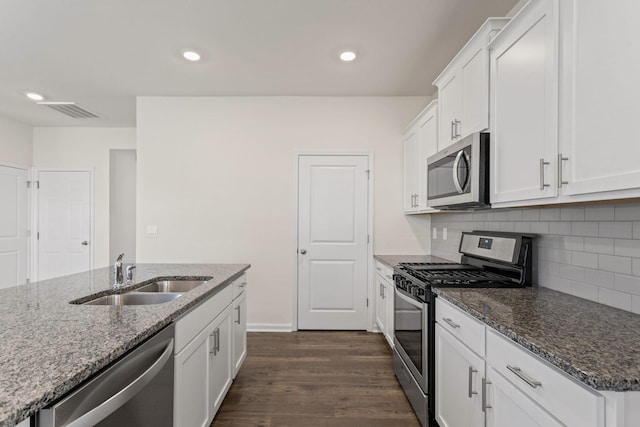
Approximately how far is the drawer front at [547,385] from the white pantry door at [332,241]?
8.13 feet

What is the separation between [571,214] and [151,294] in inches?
91.3

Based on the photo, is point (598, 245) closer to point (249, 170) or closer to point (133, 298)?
point (133, 298)

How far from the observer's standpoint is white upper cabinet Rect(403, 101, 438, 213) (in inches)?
109

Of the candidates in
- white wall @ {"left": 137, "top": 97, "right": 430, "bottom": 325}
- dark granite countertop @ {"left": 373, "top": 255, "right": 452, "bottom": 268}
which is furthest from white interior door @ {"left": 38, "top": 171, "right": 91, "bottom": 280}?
dark granite countertop @ {"left": 373, "top": 255, "right": 452, "bottom": 268}

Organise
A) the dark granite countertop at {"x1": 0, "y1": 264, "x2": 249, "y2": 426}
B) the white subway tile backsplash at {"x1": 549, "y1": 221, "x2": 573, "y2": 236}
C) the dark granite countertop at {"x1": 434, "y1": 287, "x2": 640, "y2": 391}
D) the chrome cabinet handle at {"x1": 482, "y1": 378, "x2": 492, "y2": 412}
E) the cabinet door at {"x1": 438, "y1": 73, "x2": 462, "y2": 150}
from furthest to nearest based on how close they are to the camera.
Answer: the cabinet door at {"x1": 438, "y1": 73, "x2": 462, "y2": 150} < the white subway tile backsplash at {"x1": 549, "y1": 221, "x2": 573, "y2": 236} < the chrome cabinet handle at {"x1": 482, "y1": 378, "x2": 492, "y2": 412} < the dark granite countertop at {"x1": 434, "y1": 287, "x2": 640, "y2": 391} < the dark granite countertop at {"x1": 0, "y1": 264, "x2": 249, "y2": 426}

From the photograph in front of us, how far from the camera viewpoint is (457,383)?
1552 millimetres

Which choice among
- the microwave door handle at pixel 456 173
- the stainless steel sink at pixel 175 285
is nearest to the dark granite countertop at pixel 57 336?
the stainless steel sink at pixel 175 285

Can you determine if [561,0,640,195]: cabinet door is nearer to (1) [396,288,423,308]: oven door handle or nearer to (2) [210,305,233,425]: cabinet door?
(1) [396,288,423,308]: oven door handle

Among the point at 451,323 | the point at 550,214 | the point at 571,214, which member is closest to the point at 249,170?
the point at 451,323

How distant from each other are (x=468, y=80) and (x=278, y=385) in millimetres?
2545

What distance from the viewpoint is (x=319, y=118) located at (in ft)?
12.3

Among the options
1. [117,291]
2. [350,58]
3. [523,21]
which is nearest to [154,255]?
[117,291]

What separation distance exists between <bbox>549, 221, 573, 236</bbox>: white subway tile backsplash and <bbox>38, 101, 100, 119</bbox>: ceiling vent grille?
16.4ft

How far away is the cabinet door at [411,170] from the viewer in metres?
3.27
